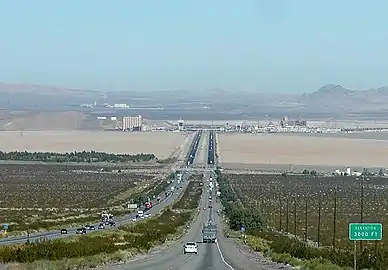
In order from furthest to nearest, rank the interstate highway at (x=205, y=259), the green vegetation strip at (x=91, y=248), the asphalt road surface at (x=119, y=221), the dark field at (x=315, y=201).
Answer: the dark field at (x=315, y=201) → the asphalt road surface at (x=119, y=221) → the interstate highway at (x=205, y=259) → the green vegetation strip at (x=91, y=248)

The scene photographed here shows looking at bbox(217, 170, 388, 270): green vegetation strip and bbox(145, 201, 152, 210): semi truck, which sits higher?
bbox(217, 170, 388, 270): green vegetation strip

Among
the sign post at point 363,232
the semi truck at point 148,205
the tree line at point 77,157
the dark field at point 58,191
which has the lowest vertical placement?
the semi truck at point 148,205

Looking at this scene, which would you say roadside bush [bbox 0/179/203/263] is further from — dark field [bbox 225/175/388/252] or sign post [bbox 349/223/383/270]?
sign post [bbox 349/223/383/270]

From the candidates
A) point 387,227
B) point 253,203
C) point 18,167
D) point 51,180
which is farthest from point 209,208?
point 18,167

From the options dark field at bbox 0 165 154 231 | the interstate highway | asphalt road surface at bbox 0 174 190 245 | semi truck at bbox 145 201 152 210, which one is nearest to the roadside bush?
the interstate highway

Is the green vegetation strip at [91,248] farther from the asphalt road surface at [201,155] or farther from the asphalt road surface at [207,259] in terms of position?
the asphalt road surface at [201,155]

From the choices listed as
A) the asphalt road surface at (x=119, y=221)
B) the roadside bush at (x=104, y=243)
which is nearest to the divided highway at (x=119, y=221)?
the asphalt road surface at (x=119, y=221)

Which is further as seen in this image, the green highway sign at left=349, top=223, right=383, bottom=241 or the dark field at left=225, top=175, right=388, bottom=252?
the dark field at left=225, top=175, right=388, bottom=252

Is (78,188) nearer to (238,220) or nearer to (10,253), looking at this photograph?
(238,220)
